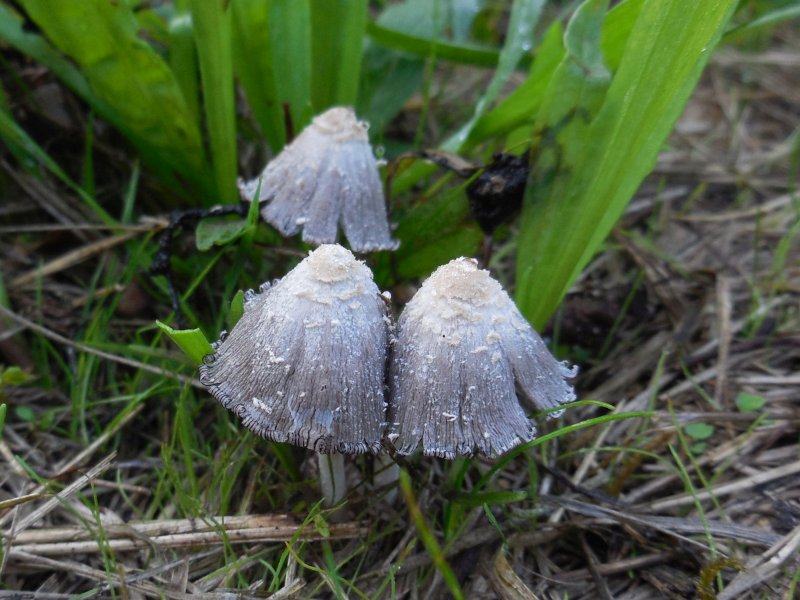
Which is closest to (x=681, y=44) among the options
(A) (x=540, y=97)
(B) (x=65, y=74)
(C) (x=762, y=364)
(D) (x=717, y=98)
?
(A) (x=540, y=97)

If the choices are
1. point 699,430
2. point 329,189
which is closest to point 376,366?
point 329,189

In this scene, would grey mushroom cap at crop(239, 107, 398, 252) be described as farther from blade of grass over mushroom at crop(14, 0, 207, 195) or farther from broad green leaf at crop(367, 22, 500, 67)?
broad green leaf at crop(367, 22, 500, 67)

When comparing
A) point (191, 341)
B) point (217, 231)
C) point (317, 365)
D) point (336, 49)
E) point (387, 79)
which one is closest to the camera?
point (317, 365)

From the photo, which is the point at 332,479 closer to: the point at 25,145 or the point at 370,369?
the point at 370,369

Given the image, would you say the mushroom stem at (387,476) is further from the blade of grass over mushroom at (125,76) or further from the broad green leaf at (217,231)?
the blade of grass over mushroom at (125,76)

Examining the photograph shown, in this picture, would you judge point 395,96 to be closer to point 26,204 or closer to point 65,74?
point 65,74

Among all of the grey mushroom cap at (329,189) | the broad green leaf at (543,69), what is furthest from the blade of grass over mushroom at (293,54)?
the broad green leaf at (543,69)

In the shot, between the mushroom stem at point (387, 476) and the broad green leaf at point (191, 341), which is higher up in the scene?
the broad green leaf at point (191, 341)
